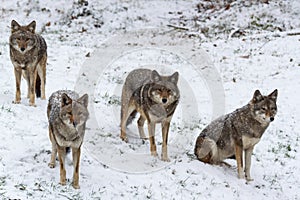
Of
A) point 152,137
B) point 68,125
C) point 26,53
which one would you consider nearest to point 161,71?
point 26,53

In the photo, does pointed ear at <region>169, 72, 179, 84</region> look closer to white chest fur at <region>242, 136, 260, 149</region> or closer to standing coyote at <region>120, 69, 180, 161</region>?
standing coyote at <region>120, 69, 180, 161</region>

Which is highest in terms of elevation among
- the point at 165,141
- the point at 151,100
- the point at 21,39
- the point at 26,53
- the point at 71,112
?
the point at 21,39

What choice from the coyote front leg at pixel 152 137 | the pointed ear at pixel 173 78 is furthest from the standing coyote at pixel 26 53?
the pointed ear at pixel 173 78

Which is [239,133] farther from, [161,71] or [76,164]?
[161,71]

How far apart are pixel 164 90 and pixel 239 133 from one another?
5.81ft

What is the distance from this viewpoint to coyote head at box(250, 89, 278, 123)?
7395 mm

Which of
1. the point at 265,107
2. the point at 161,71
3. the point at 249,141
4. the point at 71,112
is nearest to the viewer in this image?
the point at 71,112

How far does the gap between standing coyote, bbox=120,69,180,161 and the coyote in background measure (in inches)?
35.3

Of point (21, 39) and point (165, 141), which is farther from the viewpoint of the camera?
point (21, 39)

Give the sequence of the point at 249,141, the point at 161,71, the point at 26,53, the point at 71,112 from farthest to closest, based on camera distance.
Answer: the point at 161,71 → the point at 26,53 → the point at 249,141 → the point at 71,112

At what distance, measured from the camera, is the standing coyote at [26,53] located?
8461mm

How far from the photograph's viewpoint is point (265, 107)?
24.5 feet

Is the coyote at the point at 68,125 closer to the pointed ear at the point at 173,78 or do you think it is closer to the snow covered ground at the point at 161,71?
the snow covered ground at the point at 161,71

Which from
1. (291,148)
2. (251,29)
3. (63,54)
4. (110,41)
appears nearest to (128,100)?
(291,148)
